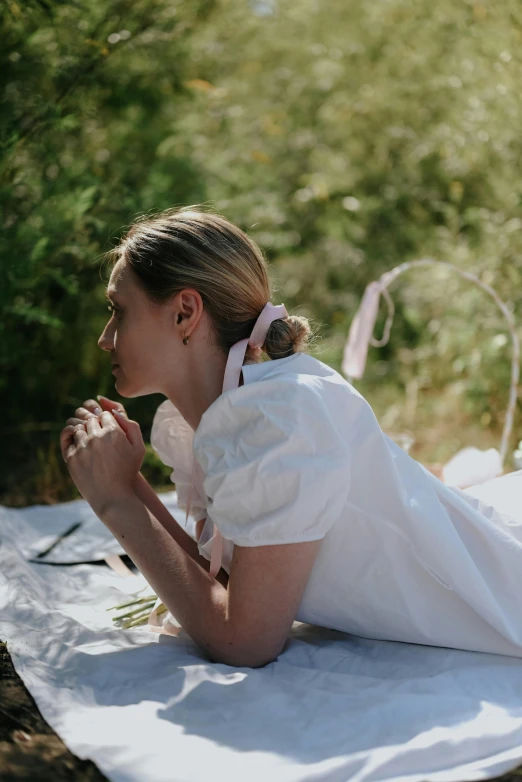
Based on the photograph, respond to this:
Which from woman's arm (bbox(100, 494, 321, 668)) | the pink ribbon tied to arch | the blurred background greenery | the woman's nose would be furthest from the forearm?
the pink ribbon tied to arch

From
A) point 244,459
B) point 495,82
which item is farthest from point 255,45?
point 244,459

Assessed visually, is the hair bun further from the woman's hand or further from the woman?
the woman's hand

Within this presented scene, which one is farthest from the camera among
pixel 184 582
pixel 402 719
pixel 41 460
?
pixel 41 460

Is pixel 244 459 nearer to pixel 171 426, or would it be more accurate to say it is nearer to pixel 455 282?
pixel 171 426

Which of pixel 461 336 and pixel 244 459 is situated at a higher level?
pixel 244 459

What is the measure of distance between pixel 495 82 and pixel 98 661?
340 cm

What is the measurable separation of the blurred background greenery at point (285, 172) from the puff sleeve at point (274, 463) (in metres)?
0.38

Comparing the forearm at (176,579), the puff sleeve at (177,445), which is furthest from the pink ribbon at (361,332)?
the forearm at (176,579)

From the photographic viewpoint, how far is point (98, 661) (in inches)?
75.2

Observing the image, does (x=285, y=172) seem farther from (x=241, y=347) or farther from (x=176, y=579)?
(x=176, y=579)

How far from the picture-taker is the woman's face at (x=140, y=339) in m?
1.99

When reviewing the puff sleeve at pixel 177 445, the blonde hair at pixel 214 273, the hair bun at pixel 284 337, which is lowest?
the puff sleeve at pixel 177 445

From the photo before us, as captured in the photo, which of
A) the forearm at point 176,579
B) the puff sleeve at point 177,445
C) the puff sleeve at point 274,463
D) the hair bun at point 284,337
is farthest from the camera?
the puff sleeve at point 177,445

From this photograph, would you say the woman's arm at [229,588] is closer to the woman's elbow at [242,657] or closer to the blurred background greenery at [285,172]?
the woman's elbow at [242,657]
